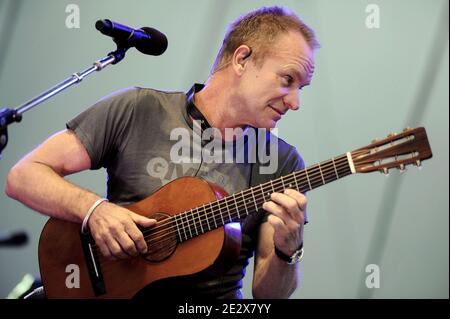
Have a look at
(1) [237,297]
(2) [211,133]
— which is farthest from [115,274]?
(2) [211,133]

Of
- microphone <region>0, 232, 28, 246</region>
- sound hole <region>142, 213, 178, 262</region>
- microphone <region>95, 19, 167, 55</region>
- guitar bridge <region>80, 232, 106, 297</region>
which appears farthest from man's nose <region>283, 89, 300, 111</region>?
microphone <region>0, 232, 28, 246</region>

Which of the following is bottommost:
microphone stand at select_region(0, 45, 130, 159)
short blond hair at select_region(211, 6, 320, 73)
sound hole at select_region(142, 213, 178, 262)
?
sound hole at select_region(142, 213, 178, 262)

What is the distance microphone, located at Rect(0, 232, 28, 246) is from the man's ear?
1.06 metres

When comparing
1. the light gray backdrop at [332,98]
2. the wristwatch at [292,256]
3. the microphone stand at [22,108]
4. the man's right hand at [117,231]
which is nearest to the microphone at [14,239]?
the microphone stand at [22,108]

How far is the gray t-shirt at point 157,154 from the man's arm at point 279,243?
6cm

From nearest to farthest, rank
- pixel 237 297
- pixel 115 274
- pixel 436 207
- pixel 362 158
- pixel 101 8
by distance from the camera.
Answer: pixel 362 158, pixel 115 274, pixel 237 297, pixel 101 8, pixel 436 207

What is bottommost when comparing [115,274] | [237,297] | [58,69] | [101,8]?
[237,297]

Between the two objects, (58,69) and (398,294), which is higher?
(58,69)

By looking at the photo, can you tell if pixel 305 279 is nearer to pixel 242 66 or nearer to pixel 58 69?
pixel 242 66

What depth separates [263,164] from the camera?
1.91 meters

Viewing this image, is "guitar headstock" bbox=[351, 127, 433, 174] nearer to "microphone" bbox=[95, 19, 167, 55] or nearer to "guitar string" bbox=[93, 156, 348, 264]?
"guitar string" bbox=[93, 156, 348, 264]

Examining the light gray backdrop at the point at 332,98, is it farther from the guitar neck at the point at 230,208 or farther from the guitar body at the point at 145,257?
the guitar neck at the point at 230,208

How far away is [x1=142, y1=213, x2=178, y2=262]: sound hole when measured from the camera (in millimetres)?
1646

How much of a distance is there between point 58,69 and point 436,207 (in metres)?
2.09
